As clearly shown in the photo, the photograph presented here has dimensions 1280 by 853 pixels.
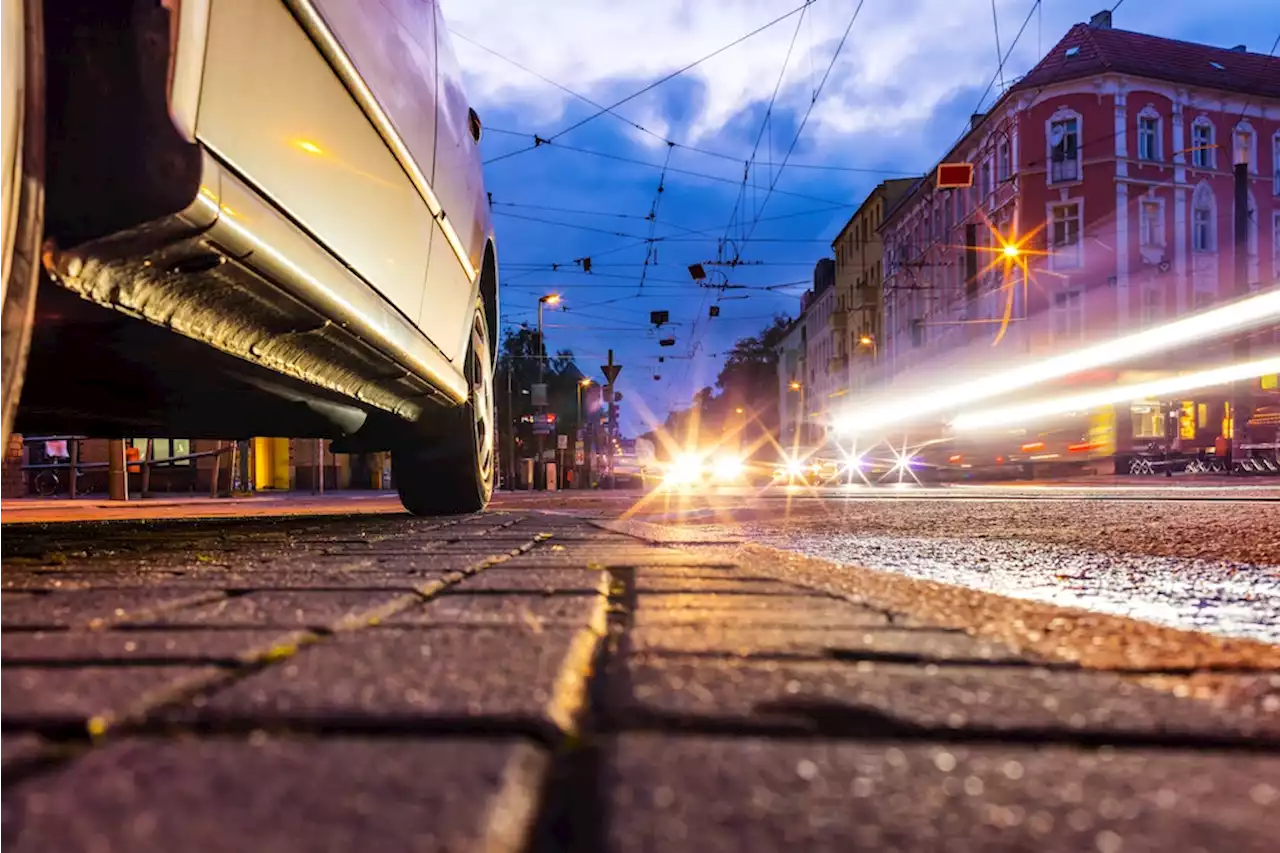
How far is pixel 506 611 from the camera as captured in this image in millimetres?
1892

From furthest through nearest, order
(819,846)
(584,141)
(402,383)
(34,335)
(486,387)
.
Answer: (584,141) → (486,387) → (402,383) → (34,335) → (819,846)

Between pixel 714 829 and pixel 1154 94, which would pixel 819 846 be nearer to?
pixel 714 829

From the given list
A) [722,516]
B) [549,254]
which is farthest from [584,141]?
[722,516]

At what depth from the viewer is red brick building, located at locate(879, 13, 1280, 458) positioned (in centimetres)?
3628

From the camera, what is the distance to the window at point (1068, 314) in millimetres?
36281

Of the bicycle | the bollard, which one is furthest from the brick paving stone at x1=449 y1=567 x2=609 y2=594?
the bicycle

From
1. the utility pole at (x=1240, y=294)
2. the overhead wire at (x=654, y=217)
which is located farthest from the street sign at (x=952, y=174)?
the overhead wire at (x=654, y=217)

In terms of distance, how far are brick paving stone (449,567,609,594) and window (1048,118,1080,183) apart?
39250mm

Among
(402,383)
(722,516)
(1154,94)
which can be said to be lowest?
(722,516)

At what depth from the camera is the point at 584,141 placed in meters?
63.3

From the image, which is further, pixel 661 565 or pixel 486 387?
pixel 486 387

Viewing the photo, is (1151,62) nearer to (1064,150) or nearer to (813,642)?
(1064,150)

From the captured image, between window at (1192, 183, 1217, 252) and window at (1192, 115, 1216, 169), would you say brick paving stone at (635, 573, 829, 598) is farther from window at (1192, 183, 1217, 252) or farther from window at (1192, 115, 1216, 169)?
window at (1192, 115, 1216, 169)

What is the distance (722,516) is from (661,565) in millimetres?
5827
